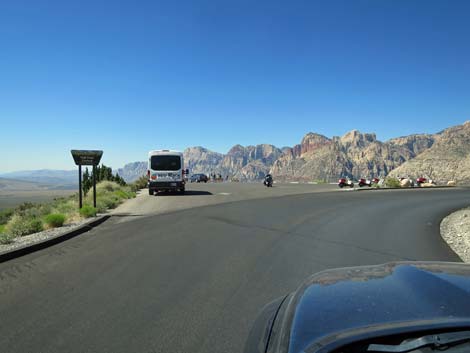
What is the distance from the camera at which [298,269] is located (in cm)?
682

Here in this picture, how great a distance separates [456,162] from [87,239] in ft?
273

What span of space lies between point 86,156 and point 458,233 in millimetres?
13268

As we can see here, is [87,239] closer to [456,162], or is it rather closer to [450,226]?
[450,226]

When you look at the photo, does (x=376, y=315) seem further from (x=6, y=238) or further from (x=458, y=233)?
(x=458, y=233)

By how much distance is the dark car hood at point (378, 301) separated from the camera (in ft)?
6.48

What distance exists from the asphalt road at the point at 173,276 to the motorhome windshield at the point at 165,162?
1300cm

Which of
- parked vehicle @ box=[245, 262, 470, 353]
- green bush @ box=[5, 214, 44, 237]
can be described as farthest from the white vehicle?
parked vehicle @ box=[245, 262, 470, 353]

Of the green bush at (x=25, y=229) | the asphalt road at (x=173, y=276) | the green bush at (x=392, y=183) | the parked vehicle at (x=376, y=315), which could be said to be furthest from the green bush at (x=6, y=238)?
the green bush at (x=392, y=183)

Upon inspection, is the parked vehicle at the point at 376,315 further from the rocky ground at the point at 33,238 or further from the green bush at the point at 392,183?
the green bush at the point at 392,183

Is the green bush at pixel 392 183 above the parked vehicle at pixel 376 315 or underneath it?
underneath

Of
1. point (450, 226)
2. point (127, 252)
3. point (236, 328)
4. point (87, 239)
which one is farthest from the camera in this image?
point (450, 226)

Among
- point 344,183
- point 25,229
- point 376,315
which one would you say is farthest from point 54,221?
point 344,183

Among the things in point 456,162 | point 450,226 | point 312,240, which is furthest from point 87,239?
point 456,162

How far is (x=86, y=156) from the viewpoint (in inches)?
621
